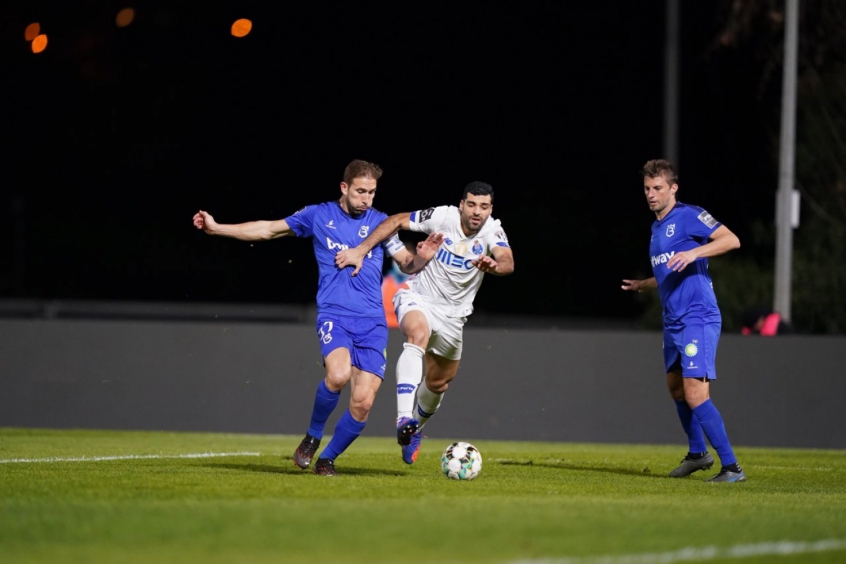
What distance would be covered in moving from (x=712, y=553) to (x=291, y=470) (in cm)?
434

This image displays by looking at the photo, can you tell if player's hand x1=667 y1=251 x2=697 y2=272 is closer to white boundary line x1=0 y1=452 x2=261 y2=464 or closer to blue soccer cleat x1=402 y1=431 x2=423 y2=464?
blue soccer cleat x1=402 y1=431 x2=423 y2=464

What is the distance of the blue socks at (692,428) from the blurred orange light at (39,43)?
→ 78.9 ft

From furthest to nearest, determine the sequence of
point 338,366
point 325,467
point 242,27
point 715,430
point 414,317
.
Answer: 1. point 242,27
2. point 414,317
3. point 715,430
4. point 325,467
5. point 338,366

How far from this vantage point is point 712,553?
19.9 feet

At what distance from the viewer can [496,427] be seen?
1551 centimetres

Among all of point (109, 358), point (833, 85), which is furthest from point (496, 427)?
point (833, 85)

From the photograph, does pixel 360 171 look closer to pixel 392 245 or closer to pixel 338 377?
pixel 392 245

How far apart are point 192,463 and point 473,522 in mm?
4188

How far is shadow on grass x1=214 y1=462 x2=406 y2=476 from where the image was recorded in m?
9.60

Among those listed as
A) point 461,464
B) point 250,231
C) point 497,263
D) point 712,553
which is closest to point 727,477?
point 461,464

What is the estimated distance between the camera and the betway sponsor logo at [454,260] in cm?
1026

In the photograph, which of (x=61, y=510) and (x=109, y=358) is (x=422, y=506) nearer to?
(x=61, y=510)

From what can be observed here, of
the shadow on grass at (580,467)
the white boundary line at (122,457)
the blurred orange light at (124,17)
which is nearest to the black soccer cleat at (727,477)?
the shadow on grass at (580,467)

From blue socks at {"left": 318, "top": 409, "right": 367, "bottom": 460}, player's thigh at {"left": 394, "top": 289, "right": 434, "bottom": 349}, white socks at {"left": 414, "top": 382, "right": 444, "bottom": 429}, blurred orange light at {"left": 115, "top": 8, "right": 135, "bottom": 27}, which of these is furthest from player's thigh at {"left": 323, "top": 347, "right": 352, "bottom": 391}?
blurred orange light at {"left": 115, "top": 8, "right": 135, "bottom": 27}
